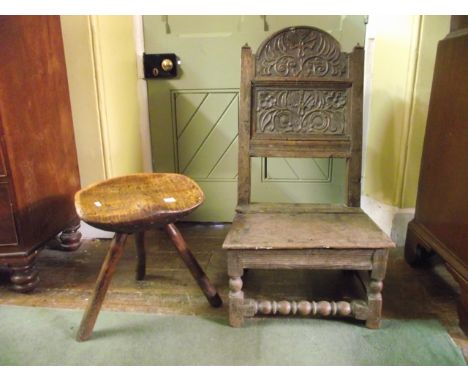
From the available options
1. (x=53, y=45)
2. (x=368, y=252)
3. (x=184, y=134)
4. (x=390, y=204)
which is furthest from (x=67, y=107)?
(x=390, y=204)

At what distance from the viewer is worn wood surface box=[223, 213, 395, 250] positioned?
91 cm

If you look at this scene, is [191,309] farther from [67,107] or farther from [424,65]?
[424,65]

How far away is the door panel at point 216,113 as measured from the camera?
155 centimetres

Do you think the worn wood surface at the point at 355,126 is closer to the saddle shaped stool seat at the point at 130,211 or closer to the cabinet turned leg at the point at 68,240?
the saddle shaped stool seat at the point at 130,211

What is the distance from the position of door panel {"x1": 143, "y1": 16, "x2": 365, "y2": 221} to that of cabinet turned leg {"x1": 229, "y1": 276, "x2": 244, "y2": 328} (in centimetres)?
81

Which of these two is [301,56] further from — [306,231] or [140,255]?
[140,255]

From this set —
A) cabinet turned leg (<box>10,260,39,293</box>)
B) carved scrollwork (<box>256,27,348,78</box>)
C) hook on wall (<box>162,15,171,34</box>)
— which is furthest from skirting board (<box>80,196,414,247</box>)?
hook on wall (<box>162,15,171,34</box>)

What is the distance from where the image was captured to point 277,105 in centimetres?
118

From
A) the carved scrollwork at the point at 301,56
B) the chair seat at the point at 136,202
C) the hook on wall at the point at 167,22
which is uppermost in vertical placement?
the hook on wall at the point at 167,22

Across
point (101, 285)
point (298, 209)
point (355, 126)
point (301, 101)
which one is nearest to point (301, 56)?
point (301, 101)

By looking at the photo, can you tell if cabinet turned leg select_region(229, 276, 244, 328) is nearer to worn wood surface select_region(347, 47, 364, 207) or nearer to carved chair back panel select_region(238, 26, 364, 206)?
carved chair back panel select_region(238, 26, 364, 206)

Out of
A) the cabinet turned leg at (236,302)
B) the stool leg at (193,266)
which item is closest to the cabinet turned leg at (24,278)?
the stool leg at (193,266)

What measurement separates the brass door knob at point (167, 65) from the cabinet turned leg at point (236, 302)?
1.09 m

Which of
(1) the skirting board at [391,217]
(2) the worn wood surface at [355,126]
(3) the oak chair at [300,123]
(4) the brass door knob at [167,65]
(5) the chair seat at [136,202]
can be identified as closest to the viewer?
(5) the chair seat at [136,202]
